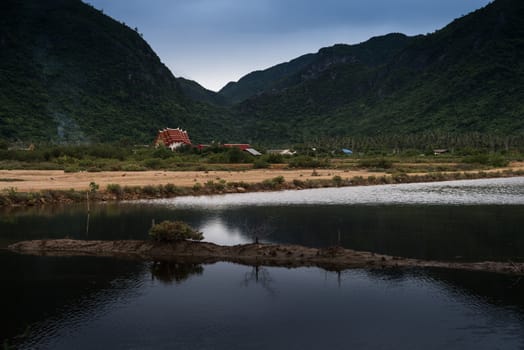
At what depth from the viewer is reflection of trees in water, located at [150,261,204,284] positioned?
64.1 ft

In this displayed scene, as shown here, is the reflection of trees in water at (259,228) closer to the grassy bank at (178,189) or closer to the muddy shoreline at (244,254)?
the muddy shoreline at (244,254)

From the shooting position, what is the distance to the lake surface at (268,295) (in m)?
13.9

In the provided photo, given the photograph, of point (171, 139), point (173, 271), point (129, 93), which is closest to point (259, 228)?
point (173, 271)

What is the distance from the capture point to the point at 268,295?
57.4 feet

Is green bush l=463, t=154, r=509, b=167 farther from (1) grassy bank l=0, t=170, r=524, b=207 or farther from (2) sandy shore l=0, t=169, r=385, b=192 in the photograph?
(2) sandy shore l=0, t=169, r=385, b=192

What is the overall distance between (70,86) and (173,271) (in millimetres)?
152645

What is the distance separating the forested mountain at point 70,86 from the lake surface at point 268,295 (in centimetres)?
10255

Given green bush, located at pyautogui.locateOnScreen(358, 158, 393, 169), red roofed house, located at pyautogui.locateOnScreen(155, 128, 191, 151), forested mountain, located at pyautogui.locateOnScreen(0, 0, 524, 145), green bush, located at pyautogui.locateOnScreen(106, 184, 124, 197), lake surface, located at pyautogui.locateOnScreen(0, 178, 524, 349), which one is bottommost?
lake surface, located at pyautogui.locateOnScreen(0, 178, 524, 349)

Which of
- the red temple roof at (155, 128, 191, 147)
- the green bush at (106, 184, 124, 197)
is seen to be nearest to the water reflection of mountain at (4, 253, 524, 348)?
the green bush at (106, 184, 124, 197)

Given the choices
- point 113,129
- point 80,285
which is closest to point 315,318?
point 80,285

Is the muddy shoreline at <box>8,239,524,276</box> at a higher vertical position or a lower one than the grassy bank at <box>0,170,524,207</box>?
lower

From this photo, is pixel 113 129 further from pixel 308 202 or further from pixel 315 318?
pixel 315 318

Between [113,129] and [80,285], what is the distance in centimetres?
13043

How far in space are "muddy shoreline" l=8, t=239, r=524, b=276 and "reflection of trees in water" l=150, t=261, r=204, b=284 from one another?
0.73m
